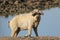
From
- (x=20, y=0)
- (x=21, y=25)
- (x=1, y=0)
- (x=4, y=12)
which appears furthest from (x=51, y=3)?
(x=21, y=25)

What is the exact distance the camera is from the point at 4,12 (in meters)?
A: 43.3

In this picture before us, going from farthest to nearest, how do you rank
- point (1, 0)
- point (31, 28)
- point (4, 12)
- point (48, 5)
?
point (48, 5), point (1, 0), point (4, 12), point (31, 28)

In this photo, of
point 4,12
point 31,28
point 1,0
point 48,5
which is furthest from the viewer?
point 48,5

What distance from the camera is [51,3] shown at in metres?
52.9

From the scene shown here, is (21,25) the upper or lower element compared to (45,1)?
upper

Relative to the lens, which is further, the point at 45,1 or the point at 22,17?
the point at 45,1

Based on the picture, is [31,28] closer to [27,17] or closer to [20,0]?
[27,17]

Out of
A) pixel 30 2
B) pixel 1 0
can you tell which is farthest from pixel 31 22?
pixel 30 2

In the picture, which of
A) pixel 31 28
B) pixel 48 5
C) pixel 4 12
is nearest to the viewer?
pixel 31 28

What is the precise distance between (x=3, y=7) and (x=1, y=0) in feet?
11.8

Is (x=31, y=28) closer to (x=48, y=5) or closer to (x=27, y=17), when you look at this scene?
(x=27, y=17)

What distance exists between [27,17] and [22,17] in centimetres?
22

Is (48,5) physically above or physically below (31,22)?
below

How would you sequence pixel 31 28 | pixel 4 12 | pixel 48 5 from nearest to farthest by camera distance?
pixel 31 28 → pixel 4 12 → pixel 48 5
